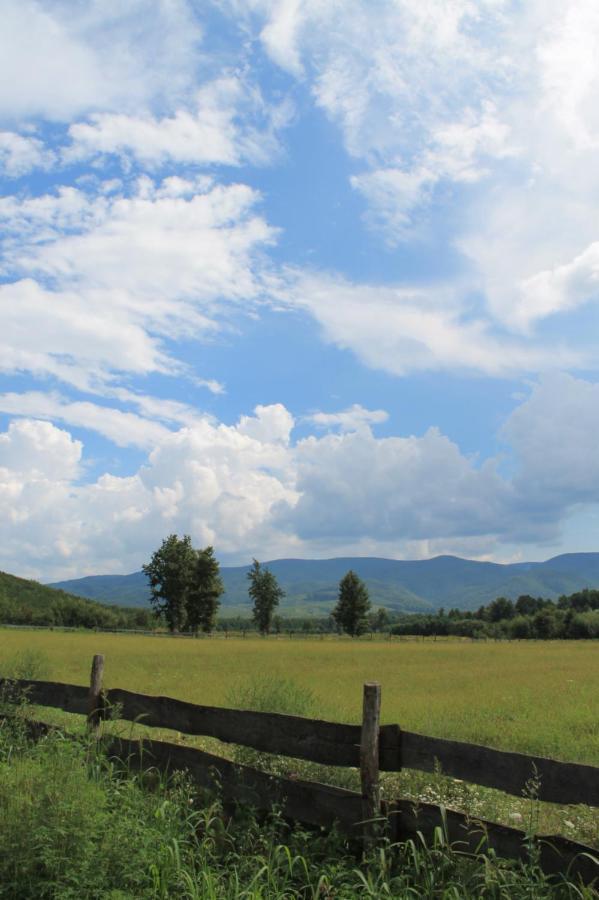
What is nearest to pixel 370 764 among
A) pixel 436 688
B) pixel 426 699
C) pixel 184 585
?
pixel 426 699

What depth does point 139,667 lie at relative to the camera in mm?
33000

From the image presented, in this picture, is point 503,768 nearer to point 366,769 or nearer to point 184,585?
point 366,769

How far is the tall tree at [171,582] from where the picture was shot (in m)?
89.4

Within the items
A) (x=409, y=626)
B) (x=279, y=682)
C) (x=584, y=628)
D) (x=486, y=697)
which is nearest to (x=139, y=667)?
(x=486, y=697)

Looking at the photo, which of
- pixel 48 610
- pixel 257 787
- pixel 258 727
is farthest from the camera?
pixel 48 610

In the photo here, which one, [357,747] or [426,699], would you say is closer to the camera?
[357,747]

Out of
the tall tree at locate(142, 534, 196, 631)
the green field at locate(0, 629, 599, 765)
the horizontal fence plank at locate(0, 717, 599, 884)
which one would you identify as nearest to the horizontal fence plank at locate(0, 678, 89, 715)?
the horizontal fence plank at locate(0, 717, 599, 884)

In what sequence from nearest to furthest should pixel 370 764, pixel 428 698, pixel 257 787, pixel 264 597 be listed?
pixel 370 764 → pixel 257 787 → pixel 428 698 → pixel 264 597

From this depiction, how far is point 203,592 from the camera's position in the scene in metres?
91.6

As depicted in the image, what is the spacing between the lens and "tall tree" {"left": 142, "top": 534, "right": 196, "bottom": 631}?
89438 mm

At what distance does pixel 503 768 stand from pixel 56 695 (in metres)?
6.84

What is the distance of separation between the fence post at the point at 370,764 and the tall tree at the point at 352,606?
93065 millimetres

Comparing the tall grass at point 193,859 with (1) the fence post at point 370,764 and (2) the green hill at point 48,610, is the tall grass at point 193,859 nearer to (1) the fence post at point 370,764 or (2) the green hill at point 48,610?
(1) the fence post at point 370,764

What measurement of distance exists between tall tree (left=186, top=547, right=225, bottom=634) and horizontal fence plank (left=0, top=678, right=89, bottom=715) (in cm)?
8265
